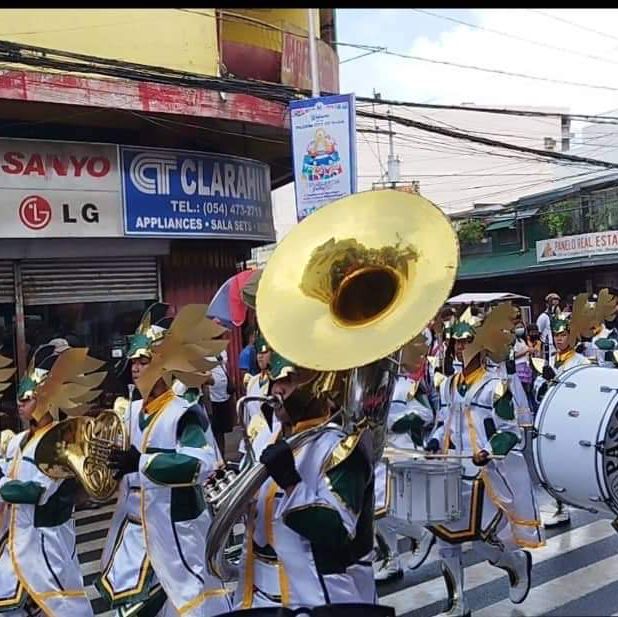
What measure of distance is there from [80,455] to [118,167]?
667 cm

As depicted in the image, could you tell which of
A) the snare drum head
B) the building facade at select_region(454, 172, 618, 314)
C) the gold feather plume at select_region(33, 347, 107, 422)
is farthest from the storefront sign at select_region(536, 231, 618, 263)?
the gold feather plume at select_region(33, 347, 107, 422)

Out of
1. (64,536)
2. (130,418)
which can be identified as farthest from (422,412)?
(64,536)

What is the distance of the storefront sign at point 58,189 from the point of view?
9727 millimetres

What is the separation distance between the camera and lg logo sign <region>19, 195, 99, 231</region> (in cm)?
979

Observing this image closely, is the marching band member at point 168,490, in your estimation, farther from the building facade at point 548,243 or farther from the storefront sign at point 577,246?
the storefront sign at point 577,246

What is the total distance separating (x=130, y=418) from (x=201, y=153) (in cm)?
686

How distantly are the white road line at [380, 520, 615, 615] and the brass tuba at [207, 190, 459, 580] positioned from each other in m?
2.61

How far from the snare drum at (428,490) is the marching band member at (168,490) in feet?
3.13

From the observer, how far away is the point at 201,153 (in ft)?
36.7

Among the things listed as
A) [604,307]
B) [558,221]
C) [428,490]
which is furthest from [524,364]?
[558,221]

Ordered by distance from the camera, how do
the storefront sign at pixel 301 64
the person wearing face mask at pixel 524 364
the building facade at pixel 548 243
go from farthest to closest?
the building facade at pixel 548 243
the storefront sign at pixel 301 64
the person wearing face mask at pixel 524 364

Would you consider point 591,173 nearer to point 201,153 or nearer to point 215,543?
point 201,153

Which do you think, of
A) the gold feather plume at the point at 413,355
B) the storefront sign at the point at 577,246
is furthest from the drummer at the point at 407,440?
the storefront sign at the point at 577,246

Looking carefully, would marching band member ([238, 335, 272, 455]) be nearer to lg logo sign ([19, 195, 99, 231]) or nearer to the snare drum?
the snare drum
